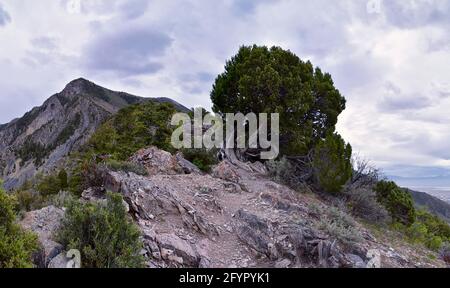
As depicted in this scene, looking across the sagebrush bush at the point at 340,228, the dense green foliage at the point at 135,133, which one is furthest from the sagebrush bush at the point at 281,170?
the dense green foliage at the point at 135,133

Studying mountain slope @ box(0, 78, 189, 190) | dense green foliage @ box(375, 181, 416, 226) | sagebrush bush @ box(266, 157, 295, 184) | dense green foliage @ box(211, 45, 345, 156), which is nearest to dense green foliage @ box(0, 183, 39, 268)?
sagebrush bush @ box(266, 157, 295, 184)

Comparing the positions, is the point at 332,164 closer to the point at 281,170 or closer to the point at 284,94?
the point at 281,170

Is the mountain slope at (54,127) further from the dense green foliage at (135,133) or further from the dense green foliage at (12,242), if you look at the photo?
the dense green foliage at (12,242)

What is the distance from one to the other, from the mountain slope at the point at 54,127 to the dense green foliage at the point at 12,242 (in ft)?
230

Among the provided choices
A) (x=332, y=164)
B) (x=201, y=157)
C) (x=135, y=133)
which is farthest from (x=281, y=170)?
(x=135, y=133)

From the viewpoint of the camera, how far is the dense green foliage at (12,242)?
15.0 ft

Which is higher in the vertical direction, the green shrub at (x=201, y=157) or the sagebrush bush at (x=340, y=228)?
the green shrub at (x=201, y=157)

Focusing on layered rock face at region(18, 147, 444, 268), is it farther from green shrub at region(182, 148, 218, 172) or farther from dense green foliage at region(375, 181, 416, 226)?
dense green foliage at region(375, 181, 416, 226)

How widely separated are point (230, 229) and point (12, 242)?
16.5 ft

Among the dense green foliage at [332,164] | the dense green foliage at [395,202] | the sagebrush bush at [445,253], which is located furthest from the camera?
the dense green foliage at [395,202]

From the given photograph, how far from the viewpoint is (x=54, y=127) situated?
101m

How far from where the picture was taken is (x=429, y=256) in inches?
370
